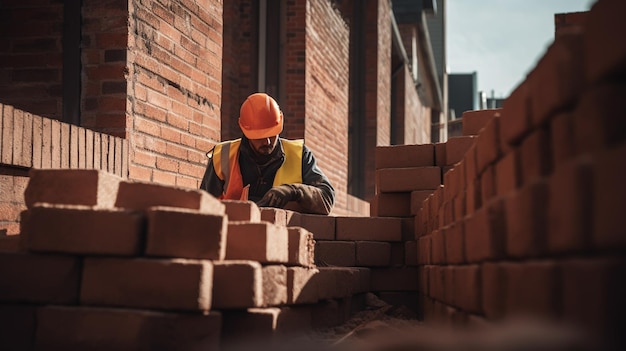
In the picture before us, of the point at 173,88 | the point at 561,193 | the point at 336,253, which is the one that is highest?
the point at 173,88

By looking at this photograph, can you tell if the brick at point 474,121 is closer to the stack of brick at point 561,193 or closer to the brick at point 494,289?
the stack of brick at point 561,193

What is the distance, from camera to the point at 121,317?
2949 mm

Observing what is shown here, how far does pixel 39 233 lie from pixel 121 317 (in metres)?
0.48

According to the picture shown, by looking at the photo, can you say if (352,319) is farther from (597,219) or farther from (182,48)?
(597,219)

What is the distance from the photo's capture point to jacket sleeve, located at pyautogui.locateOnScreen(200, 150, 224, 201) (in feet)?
19.8

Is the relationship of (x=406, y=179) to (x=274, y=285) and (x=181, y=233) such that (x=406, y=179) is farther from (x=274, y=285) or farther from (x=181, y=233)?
(x=181, y=233)

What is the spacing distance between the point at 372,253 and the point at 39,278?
10.9ft

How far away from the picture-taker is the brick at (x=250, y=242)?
11.5 ft

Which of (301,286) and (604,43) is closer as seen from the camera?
(604,43)

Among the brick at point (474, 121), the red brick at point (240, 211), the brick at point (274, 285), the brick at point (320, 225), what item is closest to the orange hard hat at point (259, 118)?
the brick at point (320, 225)

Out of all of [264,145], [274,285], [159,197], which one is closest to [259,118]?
[264,145]

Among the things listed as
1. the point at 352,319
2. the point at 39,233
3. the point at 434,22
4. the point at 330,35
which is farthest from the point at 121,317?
the point at 434,22

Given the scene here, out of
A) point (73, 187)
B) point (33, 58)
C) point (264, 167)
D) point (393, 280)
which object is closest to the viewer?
point (73, 187)

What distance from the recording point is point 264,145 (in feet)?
19.7
